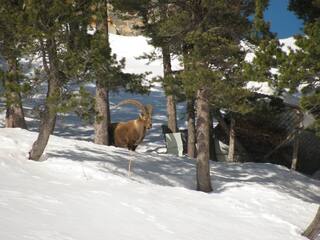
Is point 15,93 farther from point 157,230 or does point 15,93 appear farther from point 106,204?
point 157,230

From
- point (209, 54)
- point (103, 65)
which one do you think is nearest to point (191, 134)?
point (209, 54)

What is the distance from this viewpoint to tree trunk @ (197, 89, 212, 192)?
1299 centimetres

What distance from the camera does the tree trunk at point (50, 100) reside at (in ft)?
35.2

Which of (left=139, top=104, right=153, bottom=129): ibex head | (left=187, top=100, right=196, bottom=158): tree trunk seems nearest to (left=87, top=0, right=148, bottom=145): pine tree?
(left=139, top=104, right=153, bottom=129): ibex head

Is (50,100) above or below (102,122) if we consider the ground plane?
→ above

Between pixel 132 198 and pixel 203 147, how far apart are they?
145 inches

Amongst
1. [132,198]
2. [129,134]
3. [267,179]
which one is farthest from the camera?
[129,134]

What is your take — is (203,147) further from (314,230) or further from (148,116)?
(148,116)

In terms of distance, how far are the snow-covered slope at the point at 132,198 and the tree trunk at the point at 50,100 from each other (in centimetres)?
36

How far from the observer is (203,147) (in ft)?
43.1

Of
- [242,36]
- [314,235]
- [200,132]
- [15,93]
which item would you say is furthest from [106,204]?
[242,36]

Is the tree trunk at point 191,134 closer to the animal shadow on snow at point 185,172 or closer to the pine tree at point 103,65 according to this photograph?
the animal shadow on snow at point 185,172

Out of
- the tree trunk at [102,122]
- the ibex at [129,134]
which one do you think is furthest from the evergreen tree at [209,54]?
the ibex at [129,134]

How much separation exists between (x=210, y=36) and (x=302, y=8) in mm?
2875
